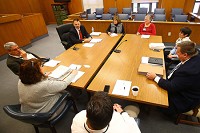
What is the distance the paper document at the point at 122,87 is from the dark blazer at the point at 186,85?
1.22 feet

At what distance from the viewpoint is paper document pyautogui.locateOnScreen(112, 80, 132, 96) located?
1.51 metres

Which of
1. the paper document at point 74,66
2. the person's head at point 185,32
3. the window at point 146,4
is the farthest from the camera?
the window at point 146,4

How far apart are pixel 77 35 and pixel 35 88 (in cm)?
210

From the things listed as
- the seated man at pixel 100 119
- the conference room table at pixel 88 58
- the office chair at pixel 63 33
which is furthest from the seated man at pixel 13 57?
the seated man at pixel 100 119

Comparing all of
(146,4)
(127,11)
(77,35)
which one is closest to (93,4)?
(127,11)

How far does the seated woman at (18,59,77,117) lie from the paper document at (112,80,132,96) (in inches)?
25.6

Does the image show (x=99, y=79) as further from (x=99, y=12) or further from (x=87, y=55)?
(x=99, y=12)

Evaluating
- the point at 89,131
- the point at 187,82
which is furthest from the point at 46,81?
the point at 187,82

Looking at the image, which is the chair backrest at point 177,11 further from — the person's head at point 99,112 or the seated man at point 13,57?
the person's head at point 99,112

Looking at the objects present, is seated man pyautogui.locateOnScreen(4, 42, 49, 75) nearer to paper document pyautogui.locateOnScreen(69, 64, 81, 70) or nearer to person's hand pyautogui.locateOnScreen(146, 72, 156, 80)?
paper document pyautogui.locateOnScreen(69, 64, 81, 70)

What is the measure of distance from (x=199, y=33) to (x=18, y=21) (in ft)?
19.0

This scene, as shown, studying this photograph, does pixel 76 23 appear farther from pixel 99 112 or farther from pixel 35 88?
pixel 99 112

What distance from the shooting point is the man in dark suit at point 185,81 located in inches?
56.9

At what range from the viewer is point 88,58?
7.57 feet
